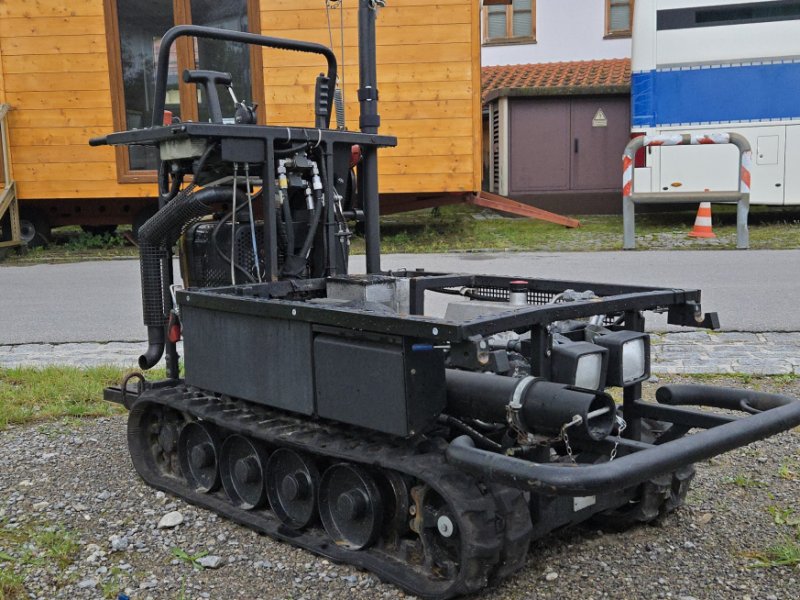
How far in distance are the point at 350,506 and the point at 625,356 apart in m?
1.19

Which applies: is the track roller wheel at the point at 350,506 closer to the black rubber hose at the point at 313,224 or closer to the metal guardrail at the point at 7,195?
the black rubber hose at the point at 313,224

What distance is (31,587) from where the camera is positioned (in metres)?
3.38

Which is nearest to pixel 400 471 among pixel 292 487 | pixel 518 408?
pixel 518 408

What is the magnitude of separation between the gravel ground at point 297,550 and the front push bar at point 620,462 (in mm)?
631

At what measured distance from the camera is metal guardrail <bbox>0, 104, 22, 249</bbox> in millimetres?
14211

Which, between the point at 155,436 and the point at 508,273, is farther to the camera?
the point at 508,273

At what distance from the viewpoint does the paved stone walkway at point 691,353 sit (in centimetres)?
644

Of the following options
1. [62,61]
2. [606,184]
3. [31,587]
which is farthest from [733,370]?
[606,184]

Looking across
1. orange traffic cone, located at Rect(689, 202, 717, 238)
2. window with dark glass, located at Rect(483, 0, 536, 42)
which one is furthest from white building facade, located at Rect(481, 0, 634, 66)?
orange traffic cone, located at Rect(689, 202, 717, 238)

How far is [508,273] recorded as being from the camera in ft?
36.0

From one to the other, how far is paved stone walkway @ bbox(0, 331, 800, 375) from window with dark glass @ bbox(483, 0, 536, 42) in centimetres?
1864

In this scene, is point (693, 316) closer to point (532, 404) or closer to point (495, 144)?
point (532, 404)

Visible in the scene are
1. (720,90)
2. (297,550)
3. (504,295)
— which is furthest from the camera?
(720,90)

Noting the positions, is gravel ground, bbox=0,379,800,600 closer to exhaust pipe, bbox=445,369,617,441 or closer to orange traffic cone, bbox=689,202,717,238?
exhaust pipe, bbox=445,369,617,441
